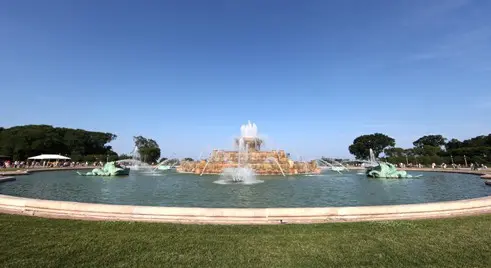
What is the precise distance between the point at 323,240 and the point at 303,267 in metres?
1.68

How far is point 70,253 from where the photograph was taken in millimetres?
6355

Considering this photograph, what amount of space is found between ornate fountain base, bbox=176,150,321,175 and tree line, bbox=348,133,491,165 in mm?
44478

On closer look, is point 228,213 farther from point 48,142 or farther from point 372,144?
point 372,144

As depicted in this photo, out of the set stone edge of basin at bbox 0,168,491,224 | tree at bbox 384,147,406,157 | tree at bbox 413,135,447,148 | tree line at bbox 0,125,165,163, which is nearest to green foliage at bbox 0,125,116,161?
tree line at bbox 0,125,165,163

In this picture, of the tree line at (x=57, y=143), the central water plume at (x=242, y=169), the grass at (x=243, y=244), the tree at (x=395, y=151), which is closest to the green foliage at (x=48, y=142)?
the tree line at (x=57, y=143)

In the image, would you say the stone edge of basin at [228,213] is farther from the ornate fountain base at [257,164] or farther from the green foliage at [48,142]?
the green foliage at [48,142]

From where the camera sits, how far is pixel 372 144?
120250 mm

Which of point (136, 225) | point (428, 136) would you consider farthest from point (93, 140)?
point (428, 136)

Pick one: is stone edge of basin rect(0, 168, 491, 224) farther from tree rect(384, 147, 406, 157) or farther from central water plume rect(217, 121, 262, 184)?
tree rect(384, 147, 406, 157)

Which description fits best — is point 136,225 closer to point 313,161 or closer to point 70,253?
point 70,253

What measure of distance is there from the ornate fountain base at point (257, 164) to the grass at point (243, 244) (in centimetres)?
2732

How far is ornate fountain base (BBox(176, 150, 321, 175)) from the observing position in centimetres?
3638

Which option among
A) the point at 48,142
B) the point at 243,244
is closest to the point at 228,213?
the point at 243,244

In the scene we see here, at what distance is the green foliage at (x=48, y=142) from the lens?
2859 inches
